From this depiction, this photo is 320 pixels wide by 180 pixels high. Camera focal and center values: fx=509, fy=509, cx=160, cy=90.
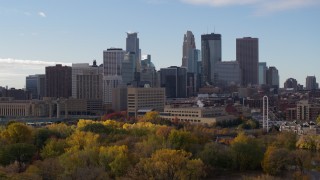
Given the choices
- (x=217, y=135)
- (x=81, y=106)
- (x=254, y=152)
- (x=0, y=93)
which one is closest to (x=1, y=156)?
(x=254, y=152)

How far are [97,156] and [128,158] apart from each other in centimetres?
236

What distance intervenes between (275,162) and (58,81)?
4996 inches

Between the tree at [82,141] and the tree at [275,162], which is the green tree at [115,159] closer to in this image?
the tree at [82,141]

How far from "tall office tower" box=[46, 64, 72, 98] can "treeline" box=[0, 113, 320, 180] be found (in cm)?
10799

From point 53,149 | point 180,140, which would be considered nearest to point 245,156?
point 180,140

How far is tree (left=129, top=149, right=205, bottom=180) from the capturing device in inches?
1213

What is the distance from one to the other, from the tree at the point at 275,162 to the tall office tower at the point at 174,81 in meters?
140

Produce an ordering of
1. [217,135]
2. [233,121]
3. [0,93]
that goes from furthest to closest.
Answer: [0,93] < [233,121] < [217,135]

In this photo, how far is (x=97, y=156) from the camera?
1390 inches

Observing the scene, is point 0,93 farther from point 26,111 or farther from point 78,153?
point 78,153

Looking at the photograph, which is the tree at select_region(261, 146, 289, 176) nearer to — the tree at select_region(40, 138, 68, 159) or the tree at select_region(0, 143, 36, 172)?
the tree at select_region(40, 138, 68, 159)

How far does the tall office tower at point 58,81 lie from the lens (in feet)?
507

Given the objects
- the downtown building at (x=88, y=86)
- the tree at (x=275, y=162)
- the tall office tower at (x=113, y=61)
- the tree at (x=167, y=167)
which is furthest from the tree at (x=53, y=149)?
the tall office tower at (x=113, y=61)

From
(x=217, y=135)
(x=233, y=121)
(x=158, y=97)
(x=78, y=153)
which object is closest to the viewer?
(x=78, y=153)
